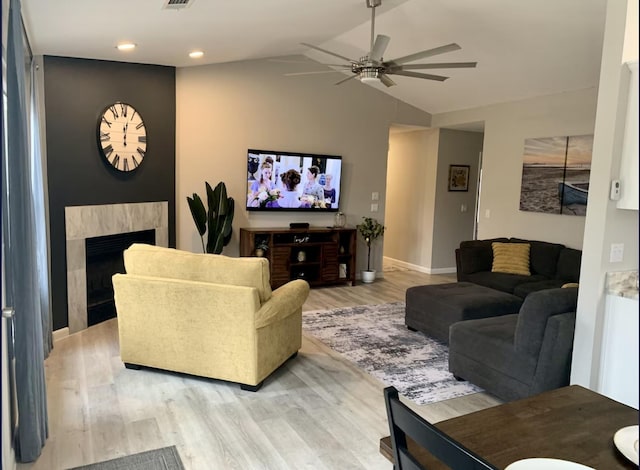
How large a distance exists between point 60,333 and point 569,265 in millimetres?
5500

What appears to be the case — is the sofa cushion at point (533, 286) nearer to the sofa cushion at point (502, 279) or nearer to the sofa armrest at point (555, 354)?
the sofa cushion at point (502, 279)

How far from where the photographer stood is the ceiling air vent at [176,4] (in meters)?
3.37

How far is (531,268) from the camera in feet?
19.8

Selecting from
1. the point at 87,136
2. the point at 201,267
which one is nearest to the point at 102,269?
the point at 87,136

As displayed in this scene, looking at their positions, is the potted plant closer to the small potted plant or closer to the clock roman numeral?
the small potted plant

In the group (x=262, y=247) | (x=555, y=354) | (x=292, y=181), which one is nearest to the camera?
(x=555, y=354)

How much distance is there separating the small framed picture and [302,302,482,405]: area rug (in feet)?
10.1

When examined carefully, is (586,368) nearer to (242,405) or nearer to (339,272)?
(242,405)

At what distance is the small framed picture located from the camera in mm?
8195

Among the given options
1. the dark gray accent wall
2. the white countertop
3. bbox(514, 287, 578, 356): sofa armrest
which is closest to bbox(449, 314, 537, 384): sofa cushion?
bbox(514, 287, 578, 356): sofa armrest

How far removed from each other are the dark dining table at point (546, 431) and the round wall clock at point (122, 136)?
4533mm

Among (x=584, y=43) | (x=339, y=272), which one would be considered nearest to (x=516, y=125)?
(x=584, y=43)

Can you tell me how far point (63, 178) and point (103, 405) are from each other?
240 centimetres

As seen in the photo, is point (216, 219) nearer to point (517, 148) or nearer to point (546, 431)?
point (517, 148)
